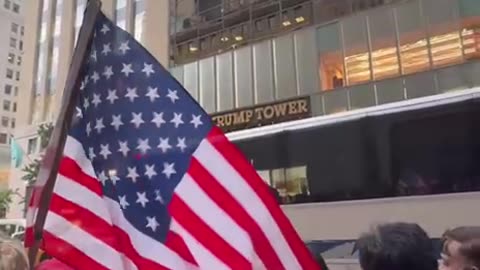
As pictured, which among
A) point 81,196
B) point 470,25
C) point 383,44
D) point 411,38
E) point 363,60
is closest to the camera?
point 81,196

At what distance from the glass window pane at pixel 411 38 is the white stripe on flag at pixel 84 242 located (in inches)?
629

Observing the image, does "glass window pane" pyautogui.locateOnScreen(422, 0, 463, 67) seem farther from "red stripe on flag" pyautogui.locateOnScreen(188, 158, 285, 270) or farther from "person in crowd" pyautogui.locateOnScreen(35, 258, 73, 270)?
"person in crowd" pyautogui.locateOnScreen(35, 258, 73, 270)

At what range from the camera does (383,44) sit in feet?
58.5

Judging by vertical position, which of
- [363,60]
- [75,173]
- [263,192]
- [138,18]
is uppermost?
[138,18]

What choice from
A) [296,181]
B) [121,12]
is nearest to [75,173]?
[296,181]

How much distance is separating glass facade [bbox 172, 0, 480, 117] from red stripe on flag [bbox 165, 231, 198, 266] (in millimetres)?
14745

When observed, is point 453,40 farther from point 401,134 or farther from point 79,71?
point 79,71

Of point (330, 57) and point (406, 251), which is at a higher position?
point (330, 57)

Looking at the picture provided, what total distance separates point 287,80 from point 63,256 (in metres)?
18.1

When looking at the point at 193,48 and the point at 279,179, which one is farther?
the point at 193,48

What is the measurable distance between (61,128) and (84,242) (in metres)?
0.57

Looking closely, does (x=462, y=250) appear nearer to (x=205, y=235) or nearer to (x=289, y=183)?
(x=205, y=235)

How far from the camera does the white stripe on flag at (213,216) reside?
7.77ft

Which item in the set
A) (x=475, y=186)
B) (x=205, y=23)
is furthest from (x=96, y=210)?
(x=205, y=23)
